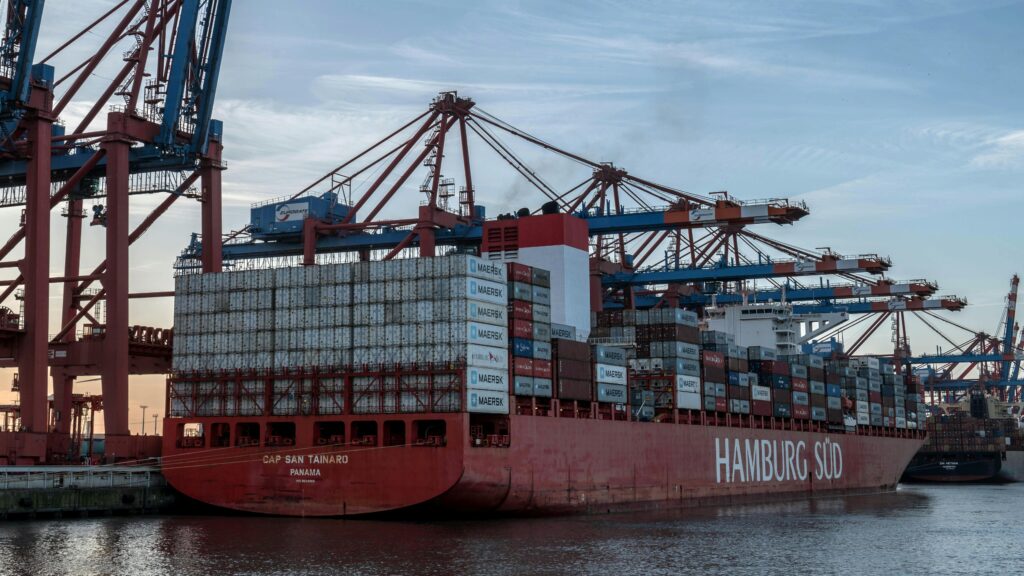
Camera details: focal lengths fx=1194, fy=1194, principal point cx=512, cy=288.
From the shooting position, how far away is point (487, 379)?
42344mm

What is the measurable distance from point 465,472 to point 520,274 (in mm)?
8931

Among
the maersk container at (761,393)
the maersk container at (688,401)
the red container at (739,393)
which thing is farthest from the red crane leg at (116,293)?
the maersk container at (761,393)

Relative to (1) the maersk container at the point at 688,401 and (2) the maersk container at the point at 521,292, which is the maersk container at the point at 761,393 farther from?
(2) the maersk container at the point at 521,292

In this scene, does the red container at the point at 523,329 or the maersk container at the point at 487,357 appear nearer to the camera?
the maersk container at the point at 487,357

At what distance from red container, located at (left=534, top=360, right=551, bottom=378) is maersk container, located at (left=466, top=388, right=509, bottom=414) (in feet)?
8.40

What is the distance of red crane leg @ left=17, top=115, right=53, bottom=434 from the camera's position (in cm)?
4388

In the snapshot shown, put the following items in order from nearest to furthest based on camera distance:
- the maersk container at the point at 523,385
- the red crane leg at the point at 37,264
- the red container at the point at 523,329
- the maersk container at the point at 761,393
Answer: the red crane leg at the point at 37,264, the maersk container at the point at 523,385, the red container at the point at 523,329, the maersk container at the point at 761,393

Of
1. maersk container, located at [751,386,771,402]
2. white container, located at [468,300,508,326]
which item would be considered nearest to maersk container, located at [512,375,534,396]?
white container, located at [468,300,508,326]

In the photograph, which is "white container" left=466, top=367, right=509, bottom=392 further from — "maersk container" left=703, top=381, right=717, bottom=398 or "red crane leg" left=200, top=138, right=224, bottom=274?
"maersk container" left=703, top=381, right=717, bottom=398

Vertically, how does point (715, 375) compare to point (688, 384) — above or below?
above

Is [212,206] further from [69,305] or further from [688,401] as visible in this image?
[688,401]

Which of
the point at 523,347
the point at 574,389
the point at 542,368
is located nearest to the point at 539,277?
the point at 523,347

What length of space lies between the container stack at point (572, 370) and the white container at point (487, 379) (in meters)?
→ 4.09

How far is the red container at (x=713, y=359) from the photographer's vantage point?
2304 inches
